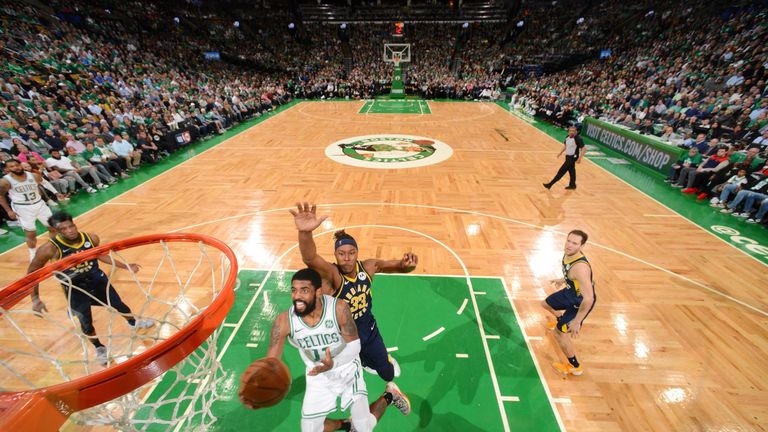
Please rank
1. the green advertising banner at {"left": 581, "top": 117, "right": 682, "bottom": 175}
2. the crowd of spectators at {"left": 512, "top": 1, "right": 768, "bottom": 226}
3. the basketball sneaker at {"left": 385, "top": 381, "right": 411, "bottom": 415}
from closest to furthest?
1. the basketball sneaker at {"left": 385, "top": 381, "right": 411, "bottom": 415}
2. the crowd of spectators at {"left": 512, "top": 1, "right": 768, "bottom": 226}
3. the green advertising banner at {"left": 581, "top": 117, "right": 682, "bottom": 175}

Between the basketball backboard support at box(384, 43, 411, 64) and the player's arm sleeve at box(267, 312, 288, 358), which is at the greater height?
the basketball backboard support at box(384, 43, 411, 64)

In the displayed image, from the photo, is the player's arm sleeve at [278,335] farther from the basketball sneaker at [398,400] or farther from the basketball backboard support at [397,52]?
the basketball backboard support at [397,52]

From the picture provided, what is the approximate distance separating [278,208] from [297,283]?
20.0ft

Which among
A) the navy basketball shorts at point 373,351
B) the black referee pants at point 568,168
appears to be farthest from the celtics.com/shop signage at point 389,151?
the navy basketball shorts at point 373,351

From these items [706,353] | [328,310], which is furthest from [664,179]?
[328,310]

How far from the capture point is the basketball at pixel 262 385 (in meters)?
2.10

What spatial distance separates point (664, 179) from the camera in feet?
33.2

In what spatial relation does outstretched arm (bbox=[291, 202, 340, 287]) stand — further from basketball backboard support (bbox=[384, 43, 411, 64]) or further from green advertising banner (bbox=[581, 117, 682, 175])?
basketball backboard support (bbox=[384, 43, 411, 64])

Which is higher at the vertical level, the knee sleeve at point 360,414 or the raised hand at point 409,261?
the raised hand at point 409,261

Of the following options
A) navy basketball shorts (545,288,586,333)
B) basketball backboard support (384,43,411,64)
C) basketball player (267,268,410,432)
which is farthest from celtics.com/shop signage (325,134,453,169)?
basketball backboard support (384,43,411,64)

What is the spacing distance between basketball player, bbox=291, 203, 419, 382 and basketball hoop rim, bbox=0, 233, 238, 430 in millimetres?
693

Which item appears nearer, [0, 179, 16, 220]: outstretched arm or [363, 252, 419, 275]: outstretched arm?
[363, 252, 419, 275]: outstretched arm

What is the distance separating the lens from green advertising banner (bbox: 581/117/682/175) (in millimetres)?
10211

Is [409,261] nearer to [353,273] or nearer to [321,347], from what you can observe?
[353,273]
